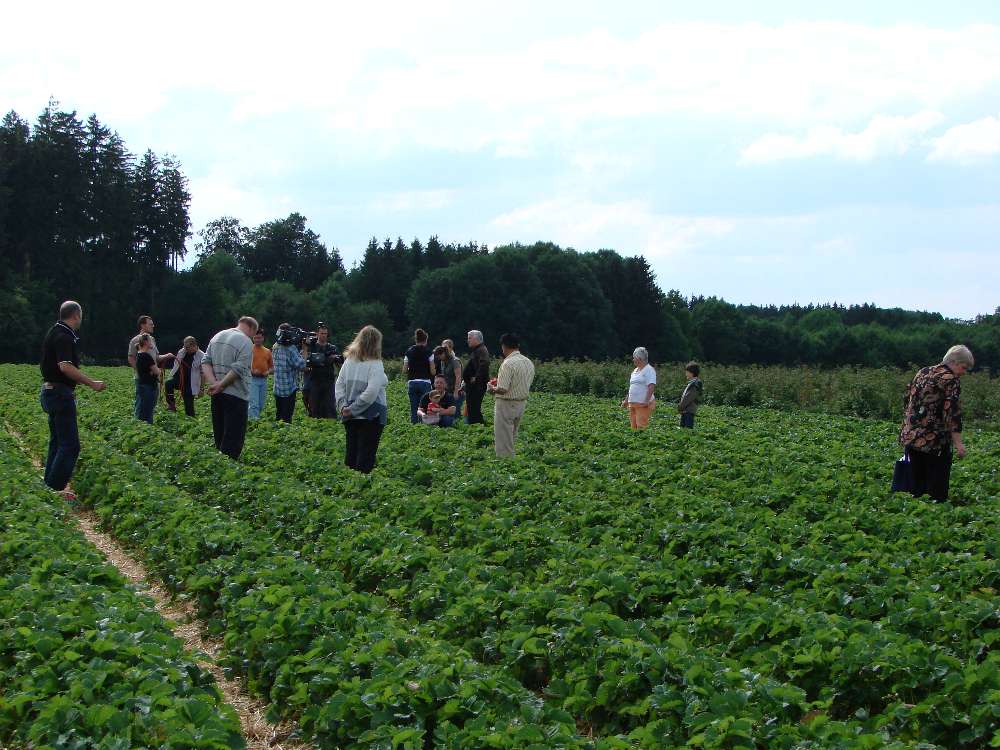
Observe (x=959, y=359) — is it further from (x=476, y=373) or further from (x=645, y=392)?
(x=476, y=373)

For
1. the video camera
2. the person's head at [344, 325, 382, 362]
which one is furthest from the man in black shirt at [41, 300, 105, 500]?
the video camera

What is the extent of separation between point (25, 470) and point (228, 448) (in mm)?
2321

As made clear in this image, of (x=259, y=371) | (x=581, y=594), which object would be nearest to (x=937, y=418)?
(x=581, y=594)

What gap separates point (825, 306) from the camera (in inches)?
6959

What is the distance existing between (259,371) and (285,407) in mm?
879

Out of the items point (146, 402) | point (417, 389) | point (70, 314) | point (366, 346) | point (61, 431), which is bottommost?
point (61, 431)

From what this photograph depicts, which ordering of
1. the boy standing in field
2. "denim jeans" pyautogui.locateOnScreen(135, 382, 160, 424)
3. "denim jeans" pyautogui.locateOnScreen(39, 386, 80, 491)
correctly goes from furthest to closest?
the boy standing in field, "denim jeans" pyautogui.locateOnScreen(135, 382, 160, 424), "denim jeans" pyautogui.locateOnScreen(39, 386, 80, 491)

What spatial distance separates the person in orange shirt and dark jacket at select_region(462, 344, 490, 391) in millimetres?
3469

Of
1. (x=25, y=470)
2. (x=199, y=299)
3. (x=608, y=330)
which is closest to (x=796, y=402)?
(x=25, y=470)

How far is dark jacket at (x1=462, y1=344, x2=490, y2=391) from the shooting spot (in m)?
16.3

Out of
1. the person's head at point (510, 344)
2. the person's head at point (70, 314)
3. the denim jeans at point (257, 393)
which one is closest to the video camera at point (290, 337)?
the denim jeans at point (257, 393)

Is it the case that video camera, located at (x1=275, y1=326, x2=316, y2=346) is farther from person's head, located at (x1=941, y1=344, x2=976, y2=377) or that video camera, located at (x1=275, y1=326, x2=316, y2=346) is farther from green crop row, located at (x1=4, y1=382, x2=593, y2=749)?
person's head, located at (x1=941, y1=344, x2=976, y2=377)

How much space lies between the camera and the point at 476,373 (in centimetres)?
1659

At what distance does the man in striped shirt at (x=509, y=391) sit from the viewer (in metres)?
12.6
